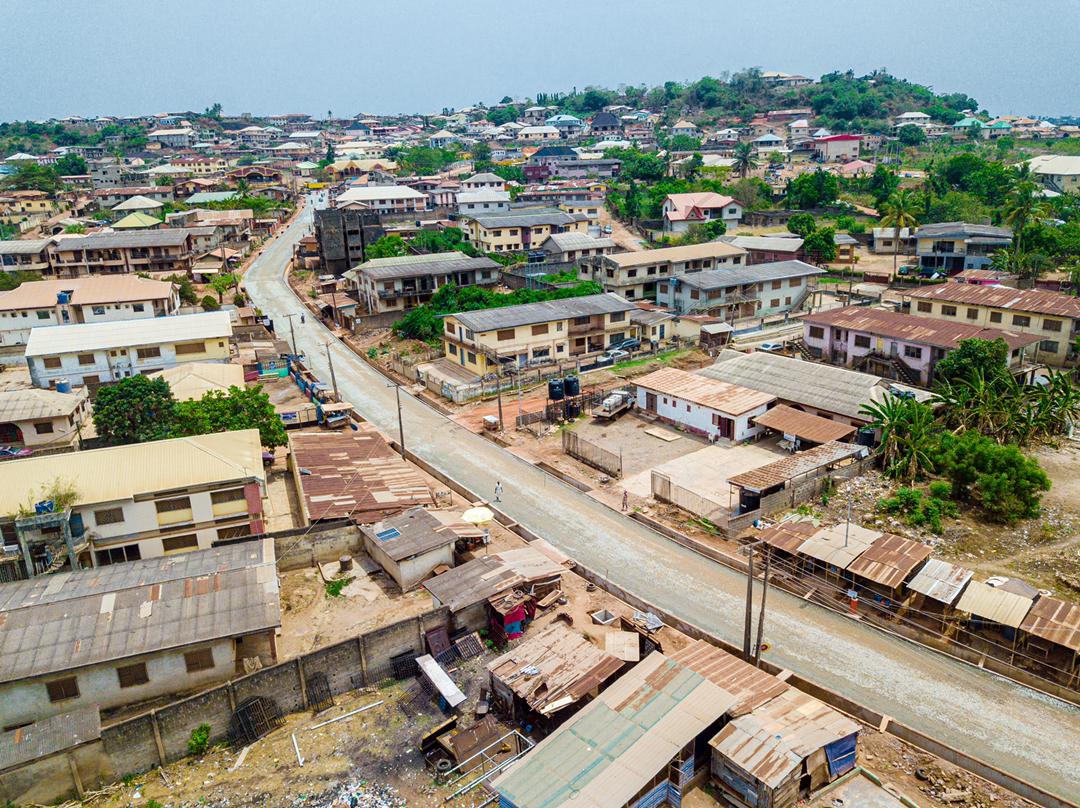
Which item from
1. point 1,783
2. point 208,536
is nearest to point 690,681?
point 1,783

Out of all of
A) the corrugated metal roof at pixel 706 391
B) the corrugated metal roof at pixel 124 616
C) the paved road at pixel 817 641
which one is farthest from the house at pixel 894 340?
the corrugated metal roof at pixel 124 616

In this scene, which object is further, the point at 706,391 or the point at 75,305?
the point at 75,305

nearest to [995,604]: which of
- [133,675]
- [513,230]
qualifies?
[133,675]

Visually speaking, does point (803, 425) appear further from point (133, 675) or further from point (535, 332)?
point (133, 675)

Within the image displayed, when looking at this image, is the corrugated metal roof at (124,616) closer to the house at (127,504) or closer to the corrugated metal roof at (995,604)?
the house at (127,504)

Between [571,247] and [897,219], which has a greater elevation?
[897,219]

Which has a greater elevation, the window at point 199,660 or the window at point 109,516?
the window at point 109,516
